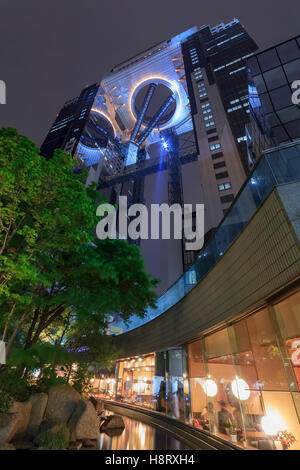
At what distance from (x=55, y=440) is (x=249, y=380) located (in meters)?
6.48

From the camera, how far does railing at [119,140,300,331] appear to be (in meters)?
5.31

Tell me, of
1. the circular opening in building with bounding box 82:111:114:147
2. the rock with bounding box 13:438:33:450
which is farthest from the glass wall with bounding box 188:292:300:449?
the circular opening in building with bounding box 82:111:114:147

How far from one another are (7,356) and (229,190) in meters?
35.4

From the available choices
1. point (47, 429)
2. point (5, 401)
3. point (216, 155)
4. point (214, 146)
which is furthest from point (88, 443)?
point (214, 146)

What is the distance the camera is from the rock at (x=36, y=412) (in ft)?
25.5

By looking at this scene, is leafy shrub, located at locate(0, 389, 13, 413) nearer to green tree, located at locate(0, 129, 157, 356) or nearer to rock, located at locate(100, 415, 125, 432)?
green tree, located at locate(0, 129, 157, 356)

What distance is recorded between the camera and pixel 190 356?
1195 cm

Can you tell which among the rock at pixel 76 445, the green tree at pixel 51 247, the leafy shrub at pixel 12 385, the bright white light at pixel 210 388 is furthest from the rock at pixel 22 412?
the bright white light at pixel 210 388

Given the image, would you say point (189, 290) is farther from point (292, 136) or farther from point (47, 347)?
point (292, 136)

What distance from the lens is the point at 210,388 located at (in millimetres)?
9352

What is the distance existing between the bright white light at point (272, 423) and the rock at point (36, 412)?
7.84m

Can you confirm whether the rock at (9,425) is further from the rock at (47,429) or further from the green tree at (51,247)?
the green tree at (51,247)

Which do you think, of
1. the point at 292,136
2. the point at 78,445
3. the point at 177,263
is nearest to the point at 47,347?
the point at 78,445

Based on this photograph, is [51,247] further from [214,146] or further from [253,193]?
[214,146]
